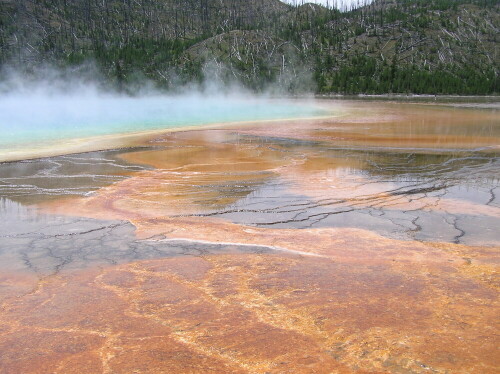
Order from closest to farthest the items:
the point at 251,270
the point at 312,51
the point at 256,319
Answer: the point at 256,319 → the point at 251,270 → the point at 312,51

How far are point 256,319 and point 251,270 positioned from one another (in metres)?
1.09

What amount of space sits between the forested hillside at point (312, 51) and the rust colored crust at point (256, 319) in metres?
67.2

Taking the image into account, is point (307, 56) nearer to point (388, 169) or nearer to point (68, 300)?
point (388, 169)

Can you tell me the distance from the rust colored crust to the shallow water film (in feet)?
0.05

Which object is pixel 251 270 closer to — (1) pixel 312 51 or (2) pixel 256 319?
(2) pixel 256 319

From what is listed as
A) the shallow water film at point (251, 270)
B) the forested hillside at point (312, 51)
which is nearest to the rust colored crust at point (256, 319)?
the shallow water film at point (251, 270)

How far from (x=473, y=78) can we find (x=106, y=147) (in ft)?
229

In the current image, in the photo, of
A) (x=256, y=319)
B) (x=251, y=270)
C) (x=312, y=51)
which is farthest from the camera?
(x=312, y=51)

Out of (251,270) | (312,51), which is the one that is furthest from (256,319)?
(312,51)

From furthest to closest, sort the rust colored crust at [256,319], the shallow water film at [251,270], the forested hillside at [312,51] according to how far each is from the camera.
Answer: the forested hillside at [312,51]
the shallow water film at [251,270]
the rust colored crust at [256,319]

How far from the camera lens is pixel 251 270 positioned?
4969mm

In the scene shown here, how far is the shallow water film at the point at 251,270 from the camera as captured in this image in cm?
343

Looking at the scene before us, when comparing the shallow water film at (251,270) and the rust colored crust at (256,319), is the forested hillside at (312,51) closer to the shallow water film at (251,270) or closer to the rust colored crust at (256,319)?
the shallow water film at (251,270)

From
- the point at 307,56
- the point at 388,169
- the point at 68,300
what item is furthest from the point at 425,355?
the point at 307,56
